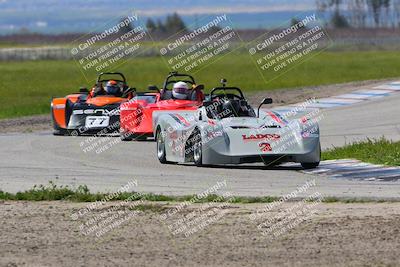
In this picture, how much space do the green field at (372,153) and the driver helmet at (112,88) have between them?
30.1ft

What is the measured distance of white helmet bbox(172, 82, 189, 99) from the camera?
27156 mm

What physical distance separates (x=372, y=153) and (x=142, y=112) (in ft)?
24.8

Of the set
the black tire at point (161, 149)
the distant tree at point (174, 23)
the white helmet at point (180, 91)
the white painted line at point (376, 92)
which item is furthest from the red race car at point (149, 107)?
the distant tree at point (174, 23)

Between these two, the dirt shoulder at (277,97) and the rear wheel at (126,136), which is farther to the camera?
the dirt shoulder at (277,97)

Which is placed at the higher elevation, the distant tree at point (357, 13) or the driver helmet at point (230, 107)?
the driver helmet at point (230, 107)

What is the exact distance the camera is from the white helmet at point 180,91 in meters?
27.2

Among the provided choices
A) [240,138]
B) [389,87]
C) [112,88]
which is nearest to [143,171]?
[240,138]

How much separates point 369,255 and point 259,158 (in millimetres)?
8250


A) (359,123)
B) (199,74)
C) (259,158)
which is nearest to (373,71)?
(199,74)

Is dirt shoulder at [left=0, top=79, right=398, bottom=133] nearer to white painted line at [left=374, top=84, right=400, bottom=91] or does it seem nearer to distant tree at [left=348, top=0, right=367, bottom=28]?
white painted line at [left=374, top=84, right=400, bottom=91]

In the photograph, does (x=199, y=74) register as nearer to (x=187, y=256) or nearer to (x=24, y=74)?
(x=24, y=74)

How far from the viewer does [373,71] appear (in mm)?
59125

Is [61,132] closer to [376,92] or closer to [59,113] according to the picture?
[59,113]

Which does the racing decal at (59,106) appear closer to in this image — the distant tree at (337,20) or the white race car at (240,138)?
the white race car at (240,138)
